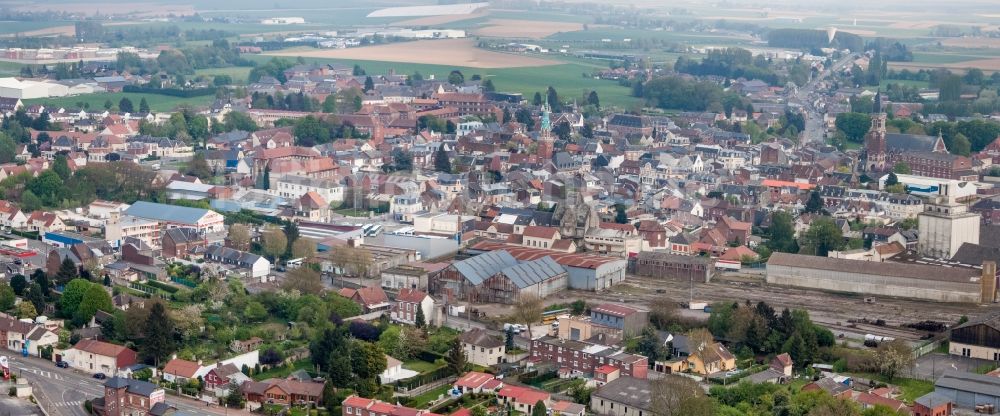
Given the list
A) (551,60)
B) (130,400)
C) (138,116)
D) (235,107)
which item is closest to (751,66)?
(551,60)

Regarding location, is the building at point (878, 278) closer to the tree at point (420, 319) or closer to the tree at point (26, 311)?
the tree at point (420, 319)

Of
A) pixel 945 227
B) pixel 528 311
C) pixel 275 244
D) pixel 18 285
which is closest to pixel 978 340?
pixel 528 311

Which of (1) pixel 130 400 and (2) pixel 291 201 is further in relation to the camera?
(2) pixel 291 201

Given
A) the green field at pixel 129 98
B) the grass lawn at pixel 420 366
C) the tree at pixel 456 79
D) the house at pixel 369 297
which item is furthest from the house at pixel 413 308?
the tree at pixel 456 79

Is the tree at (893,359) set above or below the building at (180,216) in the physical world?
below

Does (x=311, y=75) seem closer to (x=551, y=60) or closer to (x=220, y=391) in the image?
(x=551, y=60)
